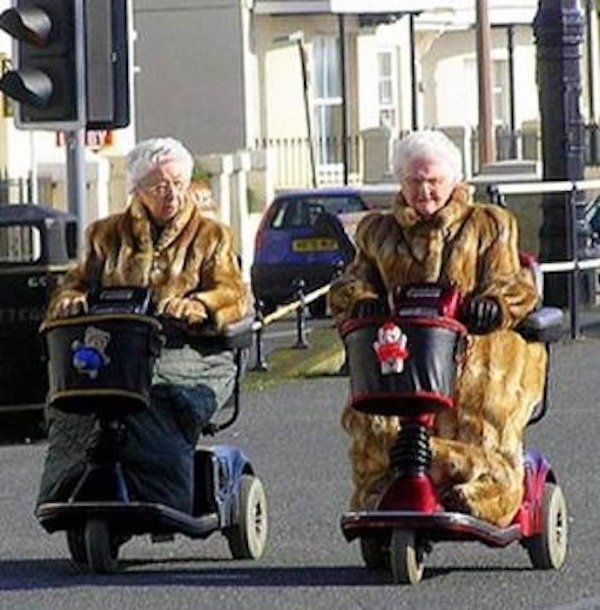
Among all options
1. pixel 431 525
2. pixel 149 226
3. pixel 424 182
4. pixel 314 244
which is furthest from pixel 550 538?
pixel 314 244

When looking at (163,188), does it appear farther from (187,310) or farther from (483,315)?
(483,315)

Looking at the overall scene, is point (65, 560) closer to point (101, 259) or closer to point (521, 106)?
point (101, 259)

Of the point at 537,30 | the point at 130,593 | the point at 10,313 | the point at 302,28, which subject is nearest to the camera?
the point at 130,593

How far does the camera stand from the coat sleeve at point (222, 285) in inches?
422

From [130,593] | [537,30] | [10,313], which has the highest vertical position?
[537,30]

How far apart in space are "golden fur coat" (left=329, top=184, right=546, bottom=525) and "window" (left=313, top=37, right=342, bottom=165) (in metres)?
38.9

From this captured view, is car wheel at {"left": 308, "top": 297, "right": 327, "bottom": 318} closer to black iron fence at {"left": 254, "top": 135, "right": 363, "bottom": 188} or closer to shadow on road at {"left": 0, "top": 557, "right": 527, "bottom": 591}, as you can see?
black iron fence at {"left": 254, "top": 135, "right": 363, "bottom": 188}

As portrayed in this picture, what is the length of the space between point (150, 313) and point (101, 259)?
21.4 inches

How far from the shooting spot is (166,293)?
35.8 feet

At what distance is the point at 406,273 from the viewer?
1063cm

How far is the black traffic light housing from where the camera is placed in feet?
44.6

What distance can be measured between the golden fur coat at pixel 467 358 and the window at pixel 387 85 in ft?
140

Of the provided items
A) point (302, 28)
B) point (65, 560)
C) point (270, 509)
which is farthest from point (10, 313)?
point (302, 28)

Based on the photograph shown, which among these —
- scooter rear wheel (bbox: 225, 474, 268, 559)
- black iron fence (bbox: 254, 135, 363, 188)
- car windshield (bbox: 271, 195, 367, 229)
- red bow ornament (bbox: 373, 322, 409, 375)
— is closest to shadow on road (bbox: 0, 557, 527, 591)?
scooter rear wheel (bbox: 225, 474, 268, 559)
